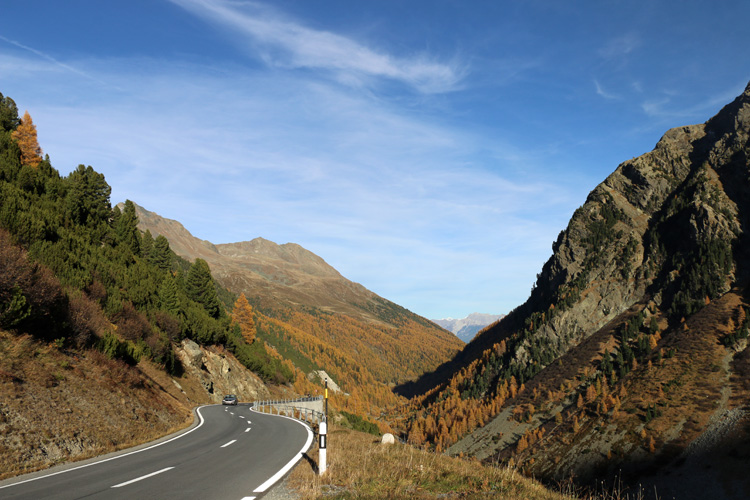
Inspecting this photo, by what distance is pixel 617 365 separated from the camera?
5418 inches

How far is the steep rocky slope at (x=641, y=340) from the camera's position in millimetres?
100438

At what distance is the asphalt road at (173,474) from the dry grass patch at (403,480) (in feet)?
3.75

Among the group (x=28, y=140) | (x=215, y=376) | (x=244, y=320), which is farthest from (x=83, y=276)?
(x=244, y=320)

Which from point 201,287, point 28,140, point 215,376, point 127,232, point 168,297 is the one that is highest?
point 28,140

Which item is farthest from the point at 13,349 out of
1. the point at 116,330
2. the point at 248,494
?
the point at 116,330

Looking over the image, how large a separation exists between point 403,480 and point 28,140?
2839 inches

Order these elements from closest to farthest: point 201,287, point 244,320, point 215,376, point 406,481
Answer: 1. point 406,481
2. point 215,376
3. point 201,287
4. point 244,320

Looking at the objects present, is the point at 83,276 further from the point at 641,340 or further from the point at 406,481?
the point at 641,340

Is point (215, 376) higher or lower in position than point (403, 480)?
lower

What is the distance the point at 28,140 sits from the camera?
58906 millimetres

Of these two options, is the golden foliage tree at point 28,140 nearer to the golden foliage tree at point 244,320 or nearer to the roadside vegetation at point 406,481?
the golden foliage tree at point 244,320

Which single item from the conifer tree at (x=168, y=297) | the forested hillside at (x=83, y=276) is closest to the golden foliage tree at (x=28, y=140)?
the forested hillside at (x=83, y=276)

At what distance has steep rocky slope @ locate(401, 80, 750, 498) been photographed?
100438 millimetres

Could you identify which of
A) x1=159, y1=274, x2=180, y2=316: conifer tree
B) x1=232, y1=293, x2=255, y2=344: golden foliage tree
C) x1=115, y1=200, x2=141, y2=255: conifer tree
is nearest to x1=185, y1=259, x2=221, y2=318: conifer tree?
x1=115, y1=200, x2=141, y2=255: conifer tree
